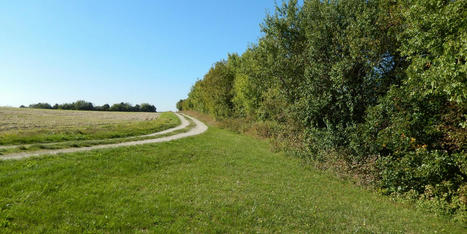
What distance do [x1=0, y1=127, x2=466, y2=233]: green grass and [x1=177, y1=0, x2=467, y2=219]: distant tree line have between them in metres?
1.89

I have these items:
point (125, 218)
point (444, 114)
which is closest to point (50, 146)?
point (125, 218)

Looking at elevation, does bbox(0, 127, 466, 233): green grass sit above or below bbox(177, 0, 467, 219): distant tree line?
below

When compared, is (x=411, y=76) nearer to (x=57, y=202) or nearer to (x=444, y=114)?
(x=444, y=114)

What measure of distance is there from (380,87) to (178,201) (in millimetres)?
13210

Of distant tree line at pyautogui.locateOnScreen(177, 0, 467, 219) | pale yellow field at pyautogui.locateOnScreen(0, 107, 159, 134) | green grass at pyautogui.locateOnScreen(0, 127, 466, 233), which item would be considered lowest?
green grass at pyautogui.locateOnScreen(0, 127, 466, 233)

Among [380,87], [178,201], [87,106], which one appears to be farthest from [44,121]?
[87,106]

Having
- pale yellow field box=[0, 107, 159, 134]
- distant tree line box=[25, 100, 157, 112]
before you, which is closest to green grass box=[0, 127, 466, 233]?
pale yellow field box=[0, 107, 159, 134]

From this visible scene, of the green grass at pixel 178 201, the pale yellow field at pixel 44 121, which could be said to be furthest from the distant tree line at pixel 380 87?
the pale yellow field at pixel 44 121

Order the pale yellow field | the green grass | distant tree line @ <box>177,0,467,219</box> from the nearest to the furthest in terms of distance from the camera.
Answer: the green grass → distant tree line @ <box>177,0,467,219</box> → the pale yellow field

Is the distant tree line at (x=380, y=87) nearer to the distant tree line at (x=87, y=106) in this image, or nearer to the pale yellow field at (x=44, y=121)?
the pale yellow field at (x=44, y=121)

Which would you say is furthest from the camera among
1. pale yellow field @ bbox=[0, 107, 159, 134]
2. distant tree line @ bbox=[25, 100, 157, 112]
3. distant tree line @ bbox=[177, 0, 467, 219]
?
distant tree line @ bbox=[25, 100, 157, 112]

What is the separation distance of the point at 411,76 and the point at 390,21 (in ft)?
14.2

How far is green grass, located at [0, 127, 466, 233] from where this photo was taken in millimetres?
6301

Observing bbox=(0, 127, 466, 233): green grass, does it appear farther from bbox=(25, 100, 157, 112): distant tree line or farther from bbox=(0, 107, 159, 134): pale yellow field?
bbox=(25, 100, 157, 112): distant tree line
